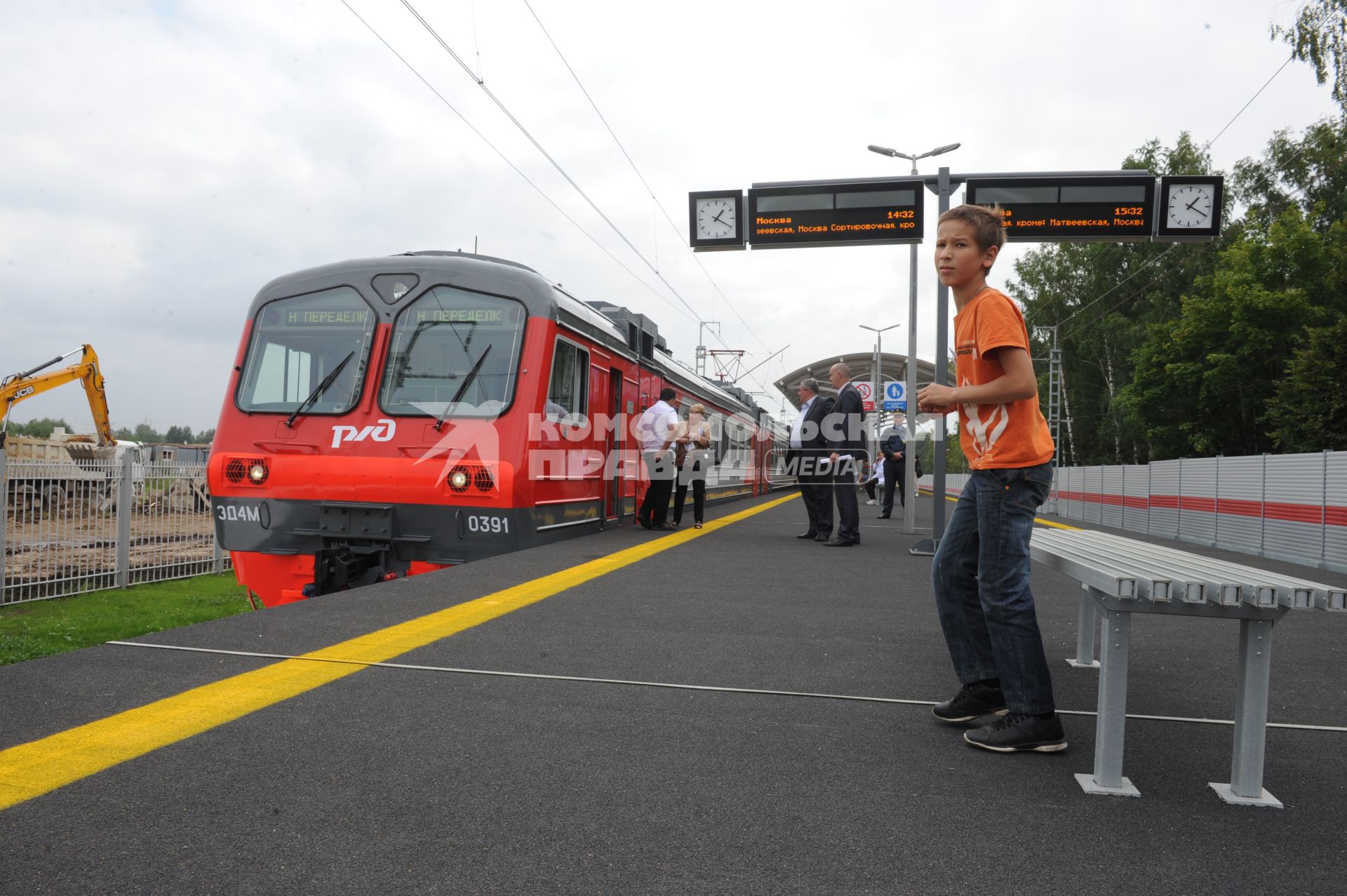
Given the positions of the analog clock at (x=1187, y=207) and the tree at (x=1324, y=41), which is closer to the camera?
the analog clock at (x=1187, y=207)

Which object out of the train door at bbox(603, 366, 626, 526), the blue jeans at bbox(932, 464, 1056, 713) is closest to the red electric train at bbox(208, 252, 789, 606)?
the train door at bbox(603, 366, 626, 526)

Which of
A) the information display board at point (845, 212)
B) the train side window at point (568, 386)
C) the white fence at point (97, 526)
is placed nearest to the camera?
the train side window at point (568, 386)

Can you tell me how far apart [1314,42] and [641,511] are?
24.3m

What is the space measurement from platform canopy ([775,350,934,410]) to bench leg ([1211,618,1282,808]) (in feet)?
74.4

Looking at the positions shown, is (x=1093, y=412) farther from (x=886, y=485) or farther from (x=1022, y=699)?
(x=1022, y=699)

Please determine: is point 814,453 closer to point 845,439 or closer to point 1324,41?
point 845,439

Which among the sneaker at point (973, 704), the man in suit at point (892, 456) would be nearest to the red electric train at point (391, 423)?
the sneaker at point (973, 704)

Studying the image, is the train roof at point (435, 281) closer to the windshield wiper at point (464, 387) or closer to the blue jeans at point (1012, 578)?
the windshield wiper at point (464, 387)

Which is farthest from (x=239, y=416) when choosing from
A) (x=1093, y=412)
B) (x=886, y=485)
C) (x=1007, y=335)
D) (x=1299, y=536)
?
(x=1093, y=412)

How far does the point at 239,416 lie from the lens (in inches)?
309

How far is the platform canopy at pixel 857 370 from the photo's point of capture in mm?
27203

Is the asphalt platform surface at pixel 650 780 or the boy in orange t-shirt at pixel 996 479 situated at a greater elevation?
the boy in orange t-shirt at pixel 996 479

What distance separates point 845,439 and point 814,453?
379 millimetres

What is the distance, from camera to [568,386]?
841cm
